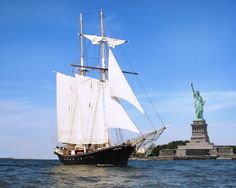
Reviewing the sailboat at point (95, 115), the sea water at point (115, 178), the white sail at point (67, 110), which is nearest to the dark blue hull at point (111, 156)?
the sailboat at point (95, 115)

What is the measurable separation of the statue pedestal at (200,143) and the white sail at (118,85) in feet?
274

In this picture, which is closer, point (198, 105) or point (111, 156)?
point (111, 156)

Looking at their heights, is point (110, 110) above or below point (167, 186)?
above

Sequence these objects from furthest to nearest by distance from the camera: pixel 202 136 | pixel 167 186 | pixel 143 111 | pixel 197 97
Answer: pixel 197 97
pixel 202 136
pixel 143 111
pixel 167 186

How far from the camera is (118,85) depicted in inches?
2311

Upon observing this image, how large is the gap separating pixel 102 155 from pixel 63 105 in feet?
41.7

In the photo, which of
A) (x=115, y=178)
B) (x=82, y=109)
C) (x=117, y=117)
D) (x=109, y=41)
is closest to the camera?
(x=115, y=178)

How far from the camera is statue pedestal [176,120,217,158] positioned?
138750 mm

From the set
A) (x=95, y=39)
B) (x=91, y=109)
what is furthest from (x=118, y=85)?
(x=95, y=39)

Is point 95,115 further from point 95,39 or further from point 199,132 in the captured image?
point 199,132

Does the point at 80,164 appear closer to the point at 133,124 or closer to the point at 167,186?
the point at 133,124

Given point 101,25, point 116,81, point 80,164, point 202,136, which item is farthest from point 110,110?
point 202,136

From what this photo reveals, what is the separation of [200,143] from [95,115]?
78647 mm

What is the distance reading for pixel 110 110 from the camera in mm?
61250
